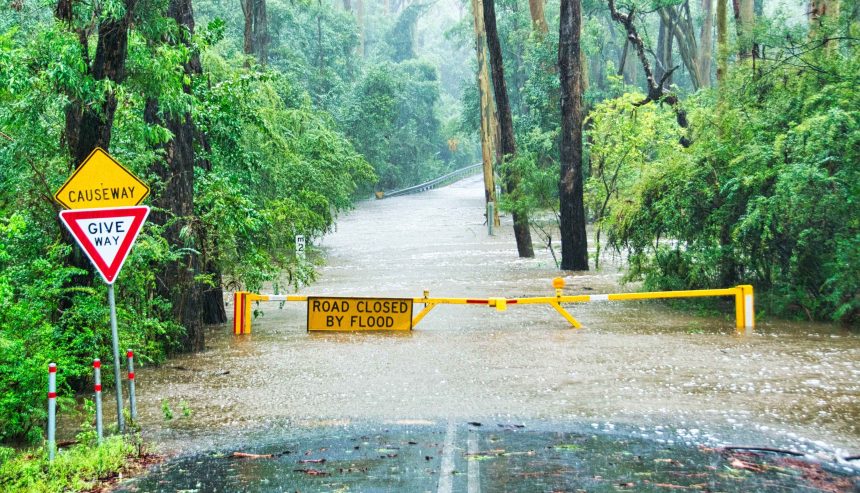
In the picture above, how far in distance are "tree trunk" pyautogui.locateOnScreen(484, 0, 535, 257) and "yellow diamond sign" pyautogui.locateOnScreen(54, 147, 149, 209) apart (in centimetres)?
2082

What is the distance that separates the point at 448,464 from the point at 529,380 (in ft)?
13.6

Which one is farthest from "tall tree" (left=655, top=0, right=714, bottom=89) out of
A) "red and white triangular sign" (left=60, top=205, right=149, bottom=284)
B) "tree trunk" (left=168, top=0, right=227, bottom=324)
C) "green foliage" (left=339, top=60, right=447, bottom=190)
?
"red and white triangular sign" (left=60, top=205, right=149, bottom=284)

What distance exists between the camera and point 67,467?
7.88 meters

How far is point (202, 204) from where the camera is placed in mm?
16125

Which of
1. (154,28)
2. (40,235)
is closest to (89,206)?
(40,235)

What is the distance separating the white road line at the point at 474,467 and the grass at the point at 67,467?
9.52ft

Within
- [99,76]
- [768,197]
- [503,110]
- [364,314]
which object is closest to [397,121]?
[503,110]

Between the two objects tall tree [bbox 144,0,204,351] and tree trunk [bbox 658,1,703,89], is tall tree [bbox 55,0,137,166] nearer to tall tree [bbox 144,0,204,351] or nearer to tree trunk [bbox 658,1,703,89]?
tall tree [bbox 144,0,204,351]

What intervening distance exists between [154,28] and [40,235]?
3.40 m

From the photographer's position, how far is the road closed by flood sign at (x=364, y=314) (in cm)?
1659

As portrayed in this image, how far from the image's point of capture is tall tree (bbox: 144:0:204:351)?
48.1ft

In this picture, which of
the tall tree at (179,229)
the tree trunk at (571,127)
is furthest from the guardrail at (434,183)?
the tall tree at (179,229)

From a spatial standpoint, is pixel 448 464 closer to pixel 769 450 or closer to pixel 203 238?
pixel 769 450

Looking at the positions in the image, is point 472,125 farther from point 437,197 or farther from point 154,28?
point 154,28
